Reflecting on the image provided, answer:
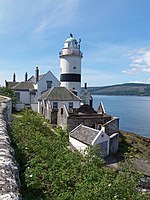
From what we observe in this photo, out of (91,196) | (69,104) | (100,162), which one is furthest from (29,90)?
(91,196)

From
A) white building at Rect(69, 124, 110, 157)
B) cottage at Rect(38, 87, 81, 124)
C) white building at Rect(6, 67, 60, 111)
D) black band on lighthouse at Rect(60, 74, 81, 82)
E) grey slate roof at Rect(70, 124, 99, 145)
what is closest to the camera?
white building at Rect(69, 124, 110, 157)

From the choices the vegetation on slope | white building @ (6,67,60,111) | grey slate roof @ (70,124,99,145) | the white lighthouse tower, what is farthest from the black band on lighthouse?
A: the vegetation on slope

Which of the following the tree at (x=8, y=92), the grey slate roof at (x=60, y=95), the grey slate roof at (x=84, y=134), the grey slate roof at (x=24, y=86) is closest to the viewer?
the grey slate roof at (x=84, y=134)

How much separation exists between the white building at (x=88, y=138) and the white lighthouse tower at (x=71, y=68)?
15.3m

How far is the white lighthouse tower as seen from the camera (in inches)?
1521

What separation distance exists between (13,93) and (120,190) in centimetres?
3376

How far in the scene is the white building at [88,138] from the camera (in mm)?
21438

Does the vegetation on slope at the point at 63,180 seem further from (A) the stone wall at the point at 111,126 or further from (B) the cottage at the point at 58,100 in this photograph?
(B) the cottage at the point at 58,100

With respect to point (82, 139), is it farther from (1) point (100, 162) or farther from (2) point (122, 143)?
(1) point (100, 162)

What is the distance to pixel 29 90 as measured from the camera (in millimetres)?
39625

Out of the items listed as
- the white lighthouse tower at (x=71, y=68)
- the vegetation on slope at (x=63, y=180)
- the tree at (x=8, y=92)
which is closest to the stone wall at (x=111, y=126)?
the white lighthouse tower at (x=71, y=68)

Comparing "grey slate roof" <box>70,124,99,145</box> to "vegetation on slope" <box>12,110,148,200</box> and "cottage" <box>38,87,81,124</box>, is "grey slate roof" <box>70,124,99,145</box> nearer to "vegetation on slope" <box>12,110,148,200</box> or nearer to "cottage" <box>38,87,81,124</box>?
"cottage" <box>38,87,81,124</box>

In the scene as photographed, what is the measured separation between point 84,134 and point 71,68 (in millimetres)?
17648

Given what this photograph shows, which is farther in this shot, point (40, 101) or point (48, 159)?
point (40, 101)
